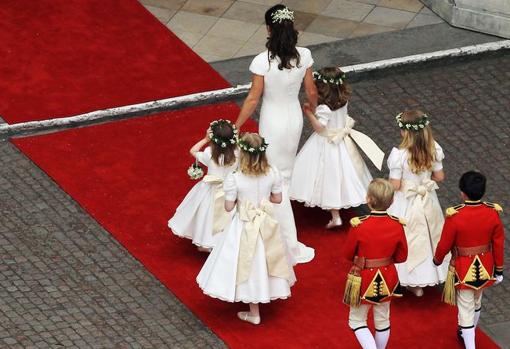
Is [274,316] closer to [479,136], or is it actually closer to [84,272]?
[84,272]

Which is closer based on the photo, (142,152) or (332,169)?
(332,169)

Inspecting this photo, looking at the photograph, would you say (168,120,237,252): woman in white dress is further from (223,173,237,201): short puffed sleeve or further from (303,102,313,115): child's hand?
(303,102,313,115): child's hand

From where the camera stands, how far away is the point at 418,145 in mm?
14867

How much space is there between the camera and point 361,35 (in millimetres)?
20000

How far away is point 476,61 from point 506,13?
775 mm

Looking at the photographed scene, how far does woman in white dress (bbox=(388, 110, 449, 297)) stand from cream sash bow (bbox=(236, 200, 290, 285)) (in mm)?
1247

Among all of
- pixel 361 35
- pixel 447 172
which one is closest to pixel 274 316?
pixel 447 172

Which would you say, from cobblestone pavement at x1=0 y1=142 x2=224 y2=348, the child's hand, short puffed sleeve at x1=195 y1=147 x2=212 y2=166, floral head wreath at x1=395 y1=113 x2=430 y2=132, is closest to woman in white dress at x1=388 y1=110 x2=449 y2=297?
floral head wreath at x1=395 y1=113 x2=430 y2=132

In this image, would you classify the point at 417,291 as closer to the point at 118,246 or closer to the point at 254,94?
the point at 254,94

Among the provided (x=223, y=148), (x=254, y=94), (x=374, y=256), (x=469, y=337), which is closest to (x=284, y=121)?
(x=254, y=94)

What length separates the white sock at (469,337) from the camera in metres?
14.3

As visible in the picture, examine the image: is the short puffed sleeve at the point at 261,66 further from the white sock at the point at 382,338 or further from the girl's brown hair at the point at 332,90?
the white sock at the point at 382,338

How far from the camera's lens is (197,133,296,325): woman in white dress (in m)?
14.5

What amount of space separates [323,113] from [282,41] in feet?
3.12
